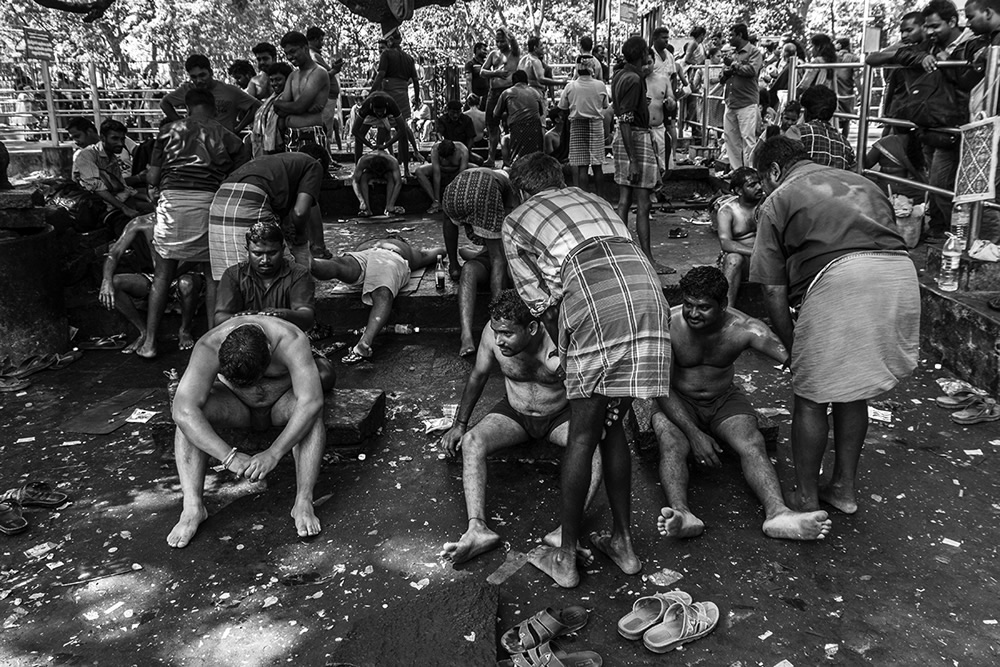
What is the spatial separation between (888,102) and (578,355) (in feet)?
19.3

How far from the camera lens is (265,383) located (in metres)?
4.33

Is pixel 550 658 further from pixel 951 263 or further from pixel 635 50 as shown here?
pixel 635 50

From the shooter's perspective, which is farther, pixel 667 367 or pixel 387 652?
pixel 667 367

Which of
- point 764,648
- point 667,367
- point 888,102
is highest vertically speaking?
point 888,102

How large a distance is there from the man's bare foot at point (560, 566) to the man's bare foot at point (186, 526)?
1.67m

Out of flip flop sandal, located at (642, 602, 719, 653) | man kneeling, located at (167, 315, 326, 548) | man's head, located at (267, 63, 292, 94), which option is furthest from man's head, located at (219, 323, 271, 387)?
man's head, located at (267, 63, 292, 94)

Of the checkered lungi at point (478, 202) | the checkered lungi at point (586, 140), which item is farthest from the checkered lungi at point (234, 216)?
the checkered lungi at point (586, 140)

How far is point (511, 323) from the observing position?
12.1ft

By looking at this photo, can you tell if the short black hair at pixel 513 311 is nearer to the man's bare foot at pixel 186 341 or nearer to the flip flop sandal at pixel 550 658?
the flip flop sandal at pixel 550 658

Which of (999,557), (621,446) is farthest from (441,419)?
(999,557)

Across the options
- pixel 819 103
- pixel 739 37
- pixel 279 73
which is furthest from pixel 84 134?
pixel 739 37

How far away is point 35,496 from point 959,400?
5.42 m

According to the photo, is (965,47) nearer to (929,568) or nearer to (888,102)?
(888,102)

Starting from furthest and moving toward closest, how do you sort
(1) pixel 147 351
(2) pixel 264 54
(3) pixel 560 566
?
(2) pixel 264 54 → (1) pixel 147 351 → (3) pixel 560 566
